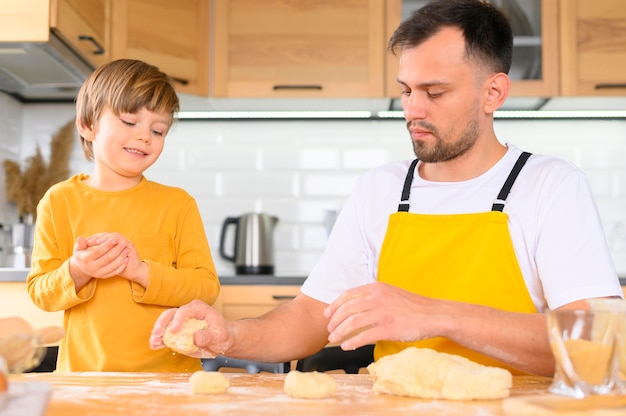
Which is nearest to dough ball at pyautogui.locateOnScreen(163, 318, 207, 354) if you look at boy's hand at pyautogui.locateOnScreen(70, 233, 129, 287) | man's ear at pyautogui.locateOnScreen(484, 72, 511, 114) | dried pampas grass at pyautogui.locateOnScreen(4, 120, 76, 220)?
boy's hand at pyautogui.locateOnScreen(70, 233, 129, 287)

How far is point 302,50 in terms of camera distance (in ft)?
10.8

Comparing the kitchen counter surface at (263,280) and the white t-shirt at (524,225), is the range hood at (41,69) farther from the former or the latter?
the white t-shirt at (524,225)

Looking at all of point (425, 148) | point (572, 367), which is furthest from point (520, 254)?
point (572, 367)

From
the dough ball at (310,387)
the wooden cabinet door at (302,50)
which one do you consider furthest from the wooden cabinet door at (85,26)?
the dough ball at (310,387)

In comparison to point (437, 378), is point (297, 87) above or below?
above

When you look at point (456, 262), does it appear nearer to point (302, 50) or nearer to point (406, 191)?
point (406, 191)

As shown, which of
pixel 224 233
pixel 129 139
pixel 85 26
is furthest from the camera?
pixel 224 233

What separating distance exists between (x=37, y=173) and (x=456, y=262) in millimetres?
2331

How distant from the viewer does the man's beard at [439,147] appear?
1.63m

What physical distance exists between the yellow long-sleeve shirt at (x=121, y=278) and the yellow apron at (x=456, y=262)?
0.44 m

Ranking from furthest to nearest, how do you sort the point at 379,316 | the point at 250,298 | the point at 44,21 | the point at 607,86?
the point at 607,86 < the point at 250,298 < the point at 44,21 < the point at 379,316

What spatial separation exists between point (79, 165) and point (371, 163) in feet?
4.20

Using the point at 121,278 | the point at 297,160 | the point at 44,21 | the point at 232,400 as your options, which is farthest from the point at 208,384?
the point at 297,160

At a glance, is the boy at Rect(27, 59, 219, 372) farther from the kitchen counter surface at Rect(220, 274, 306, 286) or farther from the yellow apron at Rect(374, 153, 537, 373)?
the kitchen counter surface at Rect(220, 274, 306, 286)
